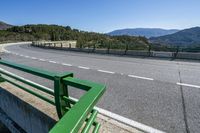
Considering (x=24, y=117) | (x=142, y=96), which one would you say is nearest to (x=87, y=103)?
(x=24, y=117)

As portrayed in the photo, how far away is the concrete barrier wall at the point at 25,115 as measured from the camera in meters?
3.85

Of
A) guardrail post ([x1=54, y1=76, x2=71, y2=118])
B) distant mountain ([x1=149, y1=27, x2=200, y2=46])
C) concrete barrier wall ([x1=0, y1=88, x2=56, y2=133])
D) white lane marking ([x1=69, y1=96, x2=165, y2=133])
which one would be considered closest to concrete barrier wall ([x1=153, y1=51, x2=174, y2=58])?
distant mountain ([x1=149, y1=27, x2=200, y2=46])

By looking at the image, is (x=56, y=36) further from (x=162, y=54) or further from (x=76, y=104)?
(x=76, y=104)

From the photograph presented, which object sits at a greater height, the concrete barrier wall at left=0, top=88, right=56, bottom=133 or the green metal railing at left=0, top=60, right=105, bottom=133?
the green metal railing at left=0, top=60, right=105, bottom=133

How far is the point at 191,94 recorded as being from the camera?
634cm

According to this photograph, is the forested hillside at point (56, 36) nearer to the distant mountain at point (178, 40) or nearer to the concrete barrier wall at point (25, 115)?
the distant mountain at point (178, 40)

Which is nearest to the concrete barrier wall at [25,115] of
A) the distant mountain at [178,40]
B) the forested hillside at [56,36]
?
the distant mountain at [178,40]

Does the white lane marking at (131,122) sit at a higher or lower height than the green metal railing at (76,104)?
lower

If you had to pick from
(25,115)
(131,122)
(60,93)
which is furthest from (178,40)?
(60,93)

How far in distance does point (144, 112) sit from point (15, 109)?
10.2ft

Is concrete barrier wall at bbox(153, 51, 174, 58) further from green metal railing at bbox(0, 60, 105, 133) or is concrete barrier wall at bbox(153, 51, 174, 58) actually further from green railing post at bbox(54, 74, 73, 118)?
green railing post at bbox(54, 74, 73, 118)

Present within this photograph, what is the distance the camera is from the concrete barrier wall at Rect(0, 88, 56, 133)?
385 cm

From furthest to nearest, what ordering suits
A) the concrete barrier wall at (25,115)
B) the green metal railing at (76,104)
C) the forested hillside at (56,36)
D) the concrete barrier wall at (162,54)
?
the forested hillside at (56,36) → the concrete barrier wall at (162,54) → the concrete barrier wall at (25,115) → the green metal railing at (76,104)

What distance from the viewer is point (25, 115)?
4.61 m
